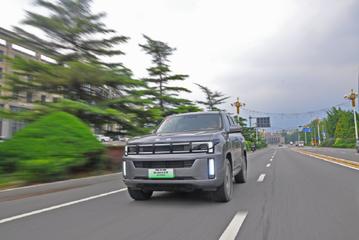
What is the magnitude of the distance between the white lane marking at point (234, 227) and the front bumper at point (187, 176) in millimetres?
724

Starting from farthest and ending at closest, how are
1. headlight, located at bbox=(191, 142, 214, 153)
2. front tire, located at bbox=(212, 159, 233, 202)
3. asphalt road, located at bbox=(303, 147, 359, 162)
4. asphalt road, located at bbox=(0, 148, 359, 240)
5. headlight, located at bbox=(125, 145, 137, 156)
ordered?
asphalt road, located at bbox=(303, 147, 359, 162), headlight, located at bbox=(125, 145, 137, 156), front tire, located at bbox=(212, 159, 233, 202), headlight, located at bbox=(191, 142, 214, 153), asphalt road, located at bbox=(0, 148, 359, 240)

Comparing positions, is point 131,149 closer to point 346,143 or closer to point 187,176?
point 187,176

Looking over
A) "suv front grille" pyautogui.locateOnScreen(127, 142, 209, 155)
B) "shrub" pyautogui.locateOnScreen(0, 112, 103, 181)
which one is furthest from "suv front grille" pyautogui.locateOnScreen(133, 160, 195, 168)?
"shrub" pyautogui.locateOnScreen(0, 112, 103, 181)

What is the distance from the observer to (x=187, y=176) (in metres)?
5.36

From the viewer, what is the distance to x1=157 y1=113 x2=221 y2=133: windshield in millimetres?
6865

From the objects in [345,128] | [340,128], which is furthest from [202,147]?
[340,128]

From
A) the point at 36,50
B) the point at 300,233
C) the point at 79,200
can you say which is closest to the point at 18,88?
the point at 36,50

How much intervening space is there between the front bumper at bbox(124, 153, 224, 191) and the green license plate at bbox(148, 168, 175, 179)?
0.06 m

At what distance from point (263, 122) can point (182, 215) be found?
8283 cm

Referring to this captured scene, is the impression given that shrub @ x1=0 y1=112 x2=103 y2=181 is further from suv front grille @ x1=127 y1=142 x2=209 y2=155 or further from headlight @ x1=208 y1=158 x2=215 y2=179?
headlight @ x1=208 y1=158 x2=215 y2=179

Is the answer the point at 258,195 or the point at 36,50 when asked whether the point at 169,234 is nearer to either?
the point at 258,195

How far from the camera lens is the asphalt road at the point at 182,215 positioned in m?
4.03

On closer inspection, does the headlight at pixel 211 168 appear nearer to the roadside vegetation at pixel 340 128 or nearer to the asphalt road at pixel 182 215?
the asphalt road at pixel 182 215

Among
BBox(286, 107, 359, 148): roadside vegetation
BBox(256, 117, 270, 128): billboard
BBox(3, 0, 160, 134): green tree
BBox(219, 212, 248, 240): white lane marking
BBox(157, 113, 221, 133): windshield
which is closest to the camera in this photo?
BBox(219, 212, 248, 240): white lane marking
